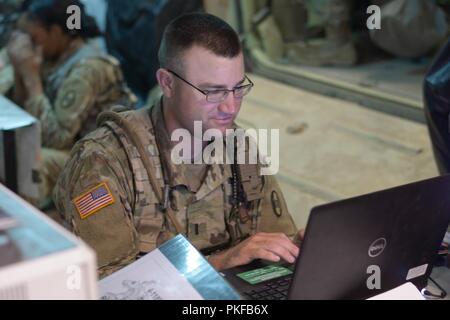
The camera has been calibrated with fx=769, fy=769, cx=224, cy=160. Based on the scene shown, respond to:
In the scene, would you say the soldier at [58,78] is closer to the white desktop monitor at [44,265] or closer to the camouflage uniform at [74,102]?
the camouflage uniform at [74,102]

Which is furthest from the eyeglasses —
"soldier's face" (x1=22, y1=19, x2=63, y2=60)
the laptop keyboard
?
"soldier's face" (x1=22, y1=19, x2=63, y2=60)

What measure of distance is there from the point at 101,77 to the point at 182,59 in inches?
55.0

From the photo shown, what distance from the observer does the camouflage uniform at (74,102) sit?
3262 millimetres

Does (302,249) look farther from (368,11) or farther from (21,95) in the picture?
(368,11)

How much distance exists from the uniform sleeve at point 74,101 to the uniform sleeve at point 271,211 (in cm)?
136

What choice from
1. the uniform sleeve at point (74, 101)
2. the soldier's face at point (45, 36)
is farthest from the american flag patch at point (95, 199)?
the soldier's face at point (45, 36)

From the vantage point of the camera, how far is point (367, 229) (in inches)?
56.6

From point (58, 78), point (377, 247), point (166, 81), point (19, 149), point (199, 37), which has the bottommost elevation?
point (19, 149)

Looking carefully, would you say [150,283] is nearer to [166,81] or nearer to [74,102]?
[166,81]

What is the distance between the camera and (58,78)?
11.4ft

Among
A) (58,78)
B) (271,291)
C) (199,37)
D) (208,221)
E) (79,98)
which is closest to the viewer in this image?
(271,291)

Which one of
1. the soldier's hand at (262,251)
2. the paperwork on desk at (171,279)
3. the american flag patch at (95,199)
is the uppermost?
the paperwork on desk at (171,279)

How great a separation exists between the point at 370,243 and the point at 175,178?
0.67 m

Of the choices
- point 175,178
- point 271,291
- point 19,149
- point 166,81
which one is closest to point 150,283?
point 271,291
